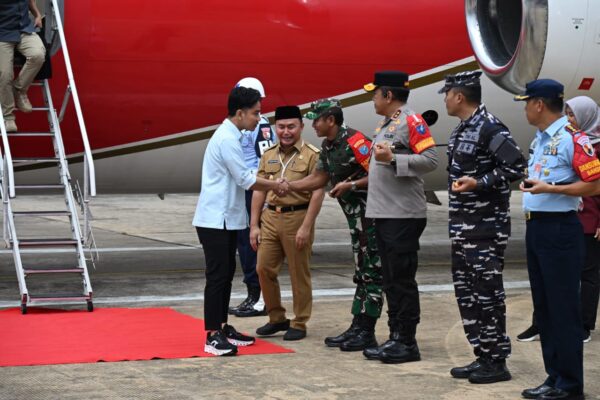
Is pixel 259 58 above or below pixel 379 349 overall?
above

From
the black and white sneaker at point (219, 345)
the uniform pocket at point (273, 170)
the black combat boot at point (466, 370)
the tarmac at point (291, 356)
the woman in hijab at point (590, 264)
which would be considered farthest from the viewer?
the uniform pocket at point (273, 170)

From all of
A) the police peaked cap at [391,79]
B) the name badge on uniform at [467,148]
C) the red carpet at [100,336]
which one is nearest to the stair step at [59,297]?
the red carpet at [100,336]

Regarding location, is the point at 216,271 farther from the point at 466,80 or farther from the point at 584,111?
the point at 584,111

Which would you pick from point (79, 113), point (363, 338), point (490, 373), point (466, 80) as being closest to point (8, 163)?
point (79, 113)

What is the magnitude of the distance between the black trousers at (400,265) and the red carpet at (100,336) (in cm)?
84

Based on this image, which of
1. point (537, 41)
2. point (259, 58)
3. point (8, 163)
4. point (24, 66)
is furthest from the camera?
point (259, 58)

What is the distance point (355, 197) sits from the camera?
304 inches

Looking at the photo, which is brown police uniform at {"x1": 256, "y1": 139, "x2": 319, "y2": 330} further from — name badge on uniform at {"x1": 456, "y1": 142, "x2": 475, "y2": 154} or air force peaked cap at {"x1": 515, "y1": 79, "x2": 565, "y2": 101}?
air force peaked cap at {"x1": 515, "y1": 79, "x2": 565, "y2": 101}

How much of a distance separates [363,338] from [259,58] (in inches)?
155

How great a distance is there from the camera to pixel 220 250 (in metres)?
7.39

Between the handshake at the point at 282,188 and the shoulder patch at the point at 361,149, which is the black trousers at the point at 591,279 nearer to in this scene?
the shoulder patch at the point at 361,149

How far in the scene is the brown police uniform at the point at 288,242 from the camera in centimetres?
794

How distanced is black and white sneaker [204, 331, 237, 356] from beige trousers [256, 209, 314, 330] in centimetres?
71

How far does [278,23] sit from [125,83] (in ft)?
5.17
